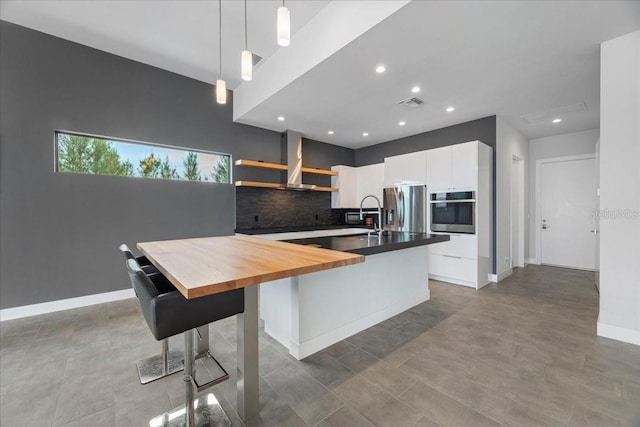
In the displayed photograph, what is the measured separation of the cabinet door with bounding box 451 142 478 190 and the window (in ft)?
12.3

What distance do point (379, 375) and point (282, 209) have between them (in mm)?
3721

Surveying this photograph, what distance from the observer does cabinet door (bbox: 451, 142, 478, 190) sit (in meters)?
3.93

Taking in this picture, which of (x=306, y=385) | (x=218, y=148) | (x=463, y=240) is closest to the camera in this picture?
(x=306, y=385)

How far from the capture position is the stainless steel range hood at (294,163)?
4898 millimetres

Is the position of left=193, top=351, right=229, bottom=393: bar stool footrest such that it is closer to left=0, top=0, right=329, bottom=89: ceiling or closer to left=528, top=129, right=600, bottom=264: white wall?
left=0, top=0, right=329, bottom=89: ceiling

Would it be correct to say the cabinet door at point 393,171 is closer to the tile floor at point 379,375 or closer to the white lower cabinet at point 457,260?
the white lower cabinet at point 457,260

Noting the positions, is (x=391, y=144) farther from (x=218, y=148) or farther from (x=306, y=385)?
(x=306, y=385)

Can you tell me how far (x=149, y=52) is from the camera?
3.40 metres

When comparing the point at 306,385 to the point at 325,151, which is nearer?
the point at 306,385

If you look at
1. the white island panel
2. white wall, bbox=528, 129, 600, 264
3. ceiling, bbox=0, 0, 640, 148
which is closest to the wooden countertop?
the white island panel

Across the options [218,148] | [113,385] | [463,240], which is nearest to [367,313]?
[113,385]

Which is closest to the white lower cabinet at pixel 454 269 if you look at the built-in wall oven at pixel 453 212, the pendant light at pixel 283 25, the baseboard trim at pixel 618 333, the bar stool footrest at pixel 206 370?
the built-in wall oven at pixel 453 212

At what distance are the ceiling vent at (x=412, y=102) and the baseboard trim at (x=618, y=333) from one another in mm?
3170

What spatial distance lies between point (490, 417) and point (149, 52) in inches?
196
